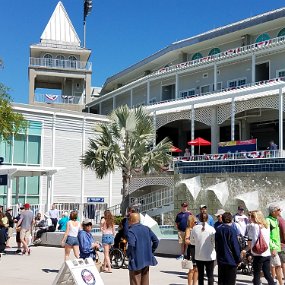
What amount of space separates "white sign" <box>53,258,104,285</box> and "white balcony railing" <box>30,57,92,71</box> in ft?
160

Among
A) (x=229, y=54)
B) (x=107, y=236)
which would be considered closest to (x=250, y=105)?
(x=229, y=54)

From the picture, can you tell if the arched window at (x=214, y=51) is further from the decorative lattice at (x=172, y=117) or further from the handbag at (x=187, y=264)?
the handbag at (x=187, y=264)

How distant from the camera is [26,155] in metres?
35.5

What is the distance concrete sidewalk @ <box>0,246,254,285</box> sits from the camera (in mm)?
12047

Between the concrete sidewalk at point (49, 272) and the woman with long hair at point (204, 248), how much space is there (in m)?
2.36

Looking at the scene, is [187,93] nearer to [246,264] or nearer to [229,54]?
[229,54]

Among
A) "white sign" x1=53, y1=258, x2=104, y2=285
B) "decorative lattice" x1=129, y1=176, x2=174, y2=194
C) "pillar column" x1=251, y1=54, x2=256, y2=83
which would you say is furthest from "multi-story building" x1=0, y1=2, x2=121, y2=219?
"white sign" x1=53, y1=258, x2=104, y2=285

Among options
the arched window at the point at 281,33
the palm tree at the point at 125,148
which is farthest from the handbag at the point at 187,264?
the arched window at the point at 281,33

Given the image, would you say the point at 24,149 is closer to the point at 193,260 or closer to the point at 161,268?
the point at 161,268

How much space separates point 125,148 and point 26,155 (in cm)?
960

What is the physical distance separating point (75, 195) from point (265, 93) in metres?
14.4

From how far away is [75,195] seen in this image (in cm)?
3728

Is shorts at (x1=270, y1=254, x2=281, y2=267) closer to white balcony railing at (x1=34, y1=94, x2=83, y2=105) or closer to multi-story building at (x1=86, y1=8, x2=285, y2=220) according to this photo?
multi-story building at (x1=86, y1=8, x2=285, y2=220)

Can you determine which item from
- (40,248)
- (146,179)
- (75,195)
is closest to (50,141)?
(75,195)
